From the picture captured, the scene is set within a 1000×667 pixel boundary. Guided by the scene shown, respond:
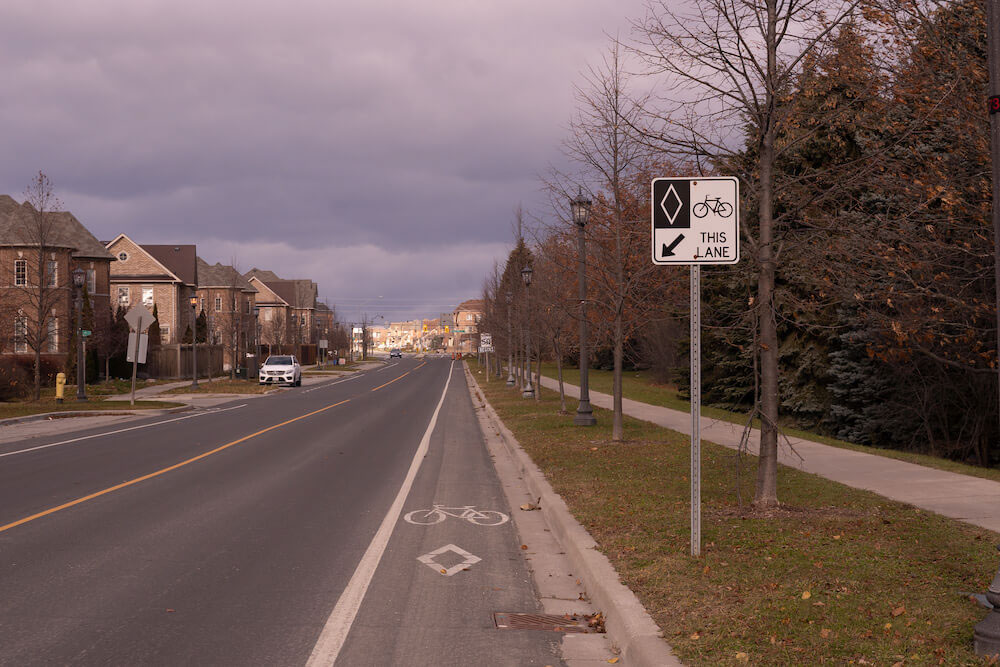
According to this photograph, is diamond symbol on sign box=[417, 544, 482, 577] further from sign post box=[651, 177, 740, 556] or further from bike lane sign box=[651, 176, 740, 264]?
bike lane sign box=[651, 176, 740, 264]

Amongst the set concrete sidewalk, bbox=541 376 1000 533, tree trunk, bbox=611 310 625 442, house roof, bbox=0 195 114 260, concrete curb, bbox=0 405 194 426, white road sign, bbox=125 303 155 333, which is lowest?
concrete curb, bbox=0 405 194 426

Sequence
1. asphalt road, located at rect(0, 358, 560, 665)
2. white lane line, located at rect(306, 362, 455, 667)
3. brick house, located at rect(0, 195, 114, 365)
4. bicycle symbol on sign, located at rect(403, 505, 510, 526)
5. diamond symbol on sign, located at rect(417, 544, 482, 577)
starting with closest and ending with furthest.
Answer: white lane line, located at rect(306, 362, 455, 667), asphalt road, located at rect(0, 358, 560, 665), diamond symbol on sign, located at rect(417, 544, 482, 577), bicycle symbol on sign, located at rect(403, 505, 510, 526), brick house, located at rect(0, 195, 114, 365)

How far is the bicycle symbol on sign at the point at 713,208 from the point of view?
700cm

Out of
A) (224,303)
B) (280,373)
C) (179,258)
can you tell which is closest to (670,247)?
(280,373)

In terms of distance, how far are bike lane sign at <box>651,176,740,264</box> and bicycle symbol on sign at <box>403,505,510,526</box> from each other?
12.8ft

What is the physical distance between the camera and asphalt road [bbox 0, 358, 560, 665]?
17.0 feet

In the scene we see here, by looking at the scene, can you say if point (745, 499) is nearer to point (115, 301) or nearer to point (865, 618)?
point (865, 618)

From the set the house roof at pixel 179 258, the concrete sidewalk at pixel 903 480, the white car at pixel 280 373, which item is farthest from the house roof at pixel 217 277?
the concrete sidewalk at pixel 903 480

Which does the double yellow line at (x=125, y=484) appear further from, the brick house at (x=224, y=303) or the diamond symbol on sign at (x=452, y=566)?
the brick house at (x=224, y=303)

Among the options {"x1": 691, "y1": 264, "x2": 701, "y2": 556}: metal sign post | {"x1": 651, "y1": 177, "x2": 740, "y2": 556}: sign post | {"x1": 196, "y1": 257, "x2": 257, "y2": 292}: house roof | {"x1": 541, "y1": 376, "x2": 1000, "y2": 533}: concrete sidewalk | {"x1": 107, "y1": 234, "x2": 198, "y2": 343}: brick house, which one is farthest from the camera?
{"x1": 196, "y1": 257, "x2": 257, "y2": 292}: house roof

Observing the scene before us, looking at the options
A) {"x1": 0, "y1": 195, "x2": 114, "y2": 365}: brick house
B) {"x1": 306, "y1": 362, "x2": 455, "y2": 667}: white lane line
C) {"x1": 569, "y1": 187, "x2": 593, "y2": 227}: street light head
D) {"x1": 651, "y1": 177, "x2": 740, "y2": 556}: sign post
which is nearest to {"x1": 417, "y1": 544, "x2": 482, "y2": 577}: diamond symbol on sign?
{"x1": 306, "y1": 362, "x2": 455, "y2": 667}: white lane line

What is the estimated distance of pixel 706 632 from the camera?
4.95 m

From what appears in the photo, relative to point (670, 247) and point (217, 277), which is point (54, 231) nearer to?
point (217, 277)

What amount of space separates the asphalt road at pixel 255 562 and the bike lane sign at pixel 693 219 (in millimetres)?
3118
